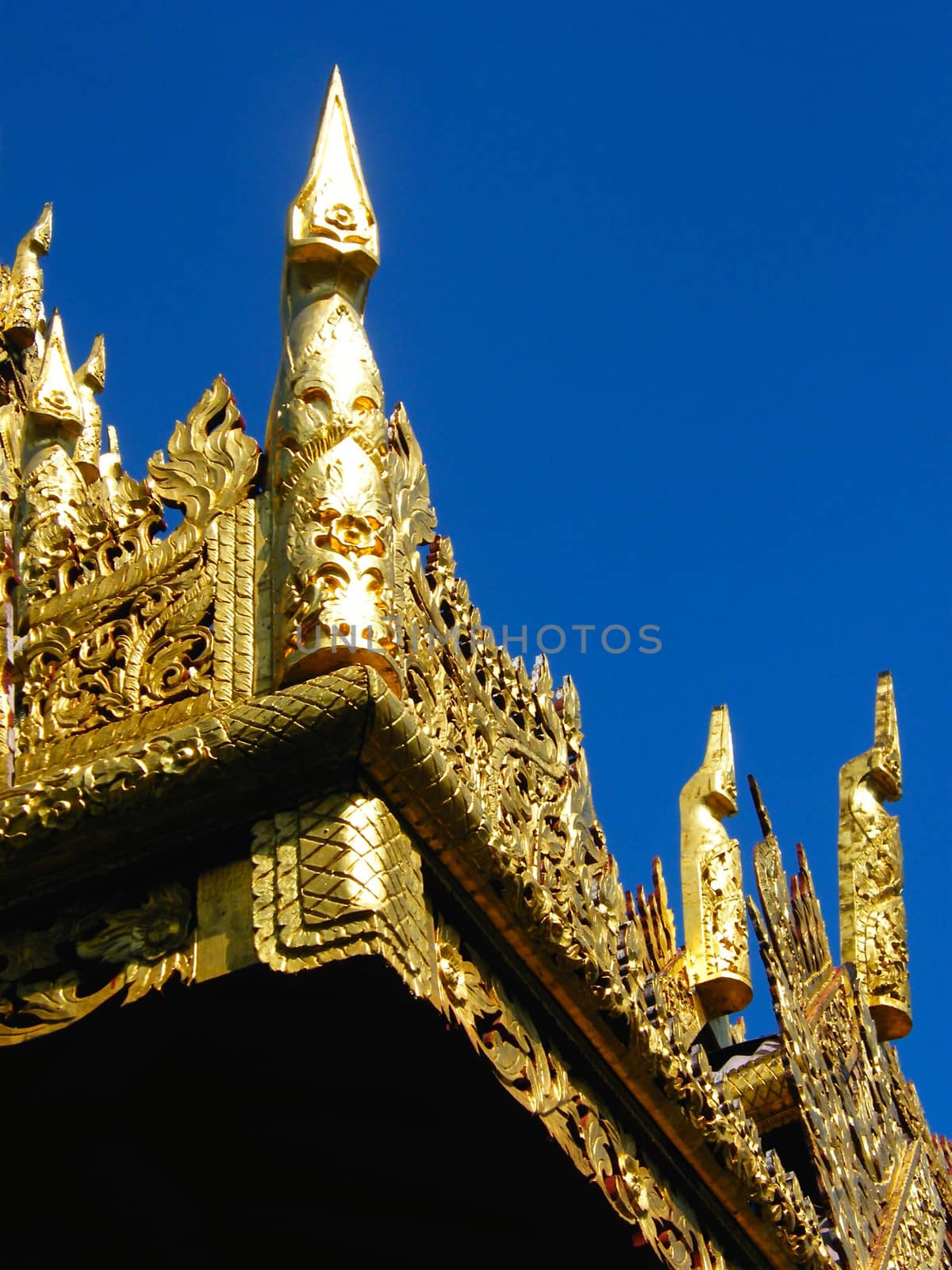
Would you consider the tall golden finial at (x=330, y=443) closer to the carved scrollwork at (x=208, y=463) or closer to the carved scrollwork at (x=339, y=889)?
the carved scrollwork at (x=208, y=463)

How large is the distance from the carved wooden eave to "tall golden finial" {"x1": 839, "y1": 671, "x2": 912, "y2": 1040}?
2.19 meters

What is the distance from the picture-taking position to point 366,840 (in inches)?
220

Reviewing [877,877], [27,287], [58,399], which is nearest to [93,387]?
[27,287]

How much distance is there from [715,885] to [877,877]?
5.64 ft

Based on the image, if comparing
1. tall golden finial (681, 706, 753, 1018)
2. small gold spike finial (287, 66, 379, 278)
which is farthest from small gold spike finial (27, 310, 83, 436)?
tall golden finial (681, 706, 753, 1018)

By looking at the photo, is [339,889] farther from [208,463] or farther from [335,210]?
[335,210]

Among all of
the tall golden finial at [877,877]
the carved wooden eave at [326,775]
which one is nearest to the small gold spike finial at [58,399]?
the carved wooden eave at [326,775]

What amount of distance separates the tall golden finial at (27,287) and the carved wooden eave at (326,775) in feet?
10.6

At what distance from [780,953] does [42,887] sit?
4136 millimetres

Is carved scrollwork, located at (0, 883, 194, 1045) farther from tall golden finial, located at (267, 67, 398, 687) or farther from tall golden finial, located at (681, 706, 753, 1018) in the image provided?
tall golden finial, located at (681, 706, 753, 1018)

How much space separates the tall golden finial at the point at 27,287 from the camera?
37.7 feet

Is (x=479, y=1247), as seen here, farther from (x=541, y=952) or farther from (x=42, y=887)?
(x=42, y=887)

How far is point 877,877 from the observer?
1102cm

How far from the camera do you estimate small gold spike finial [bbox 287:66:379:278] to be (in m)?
6.91
